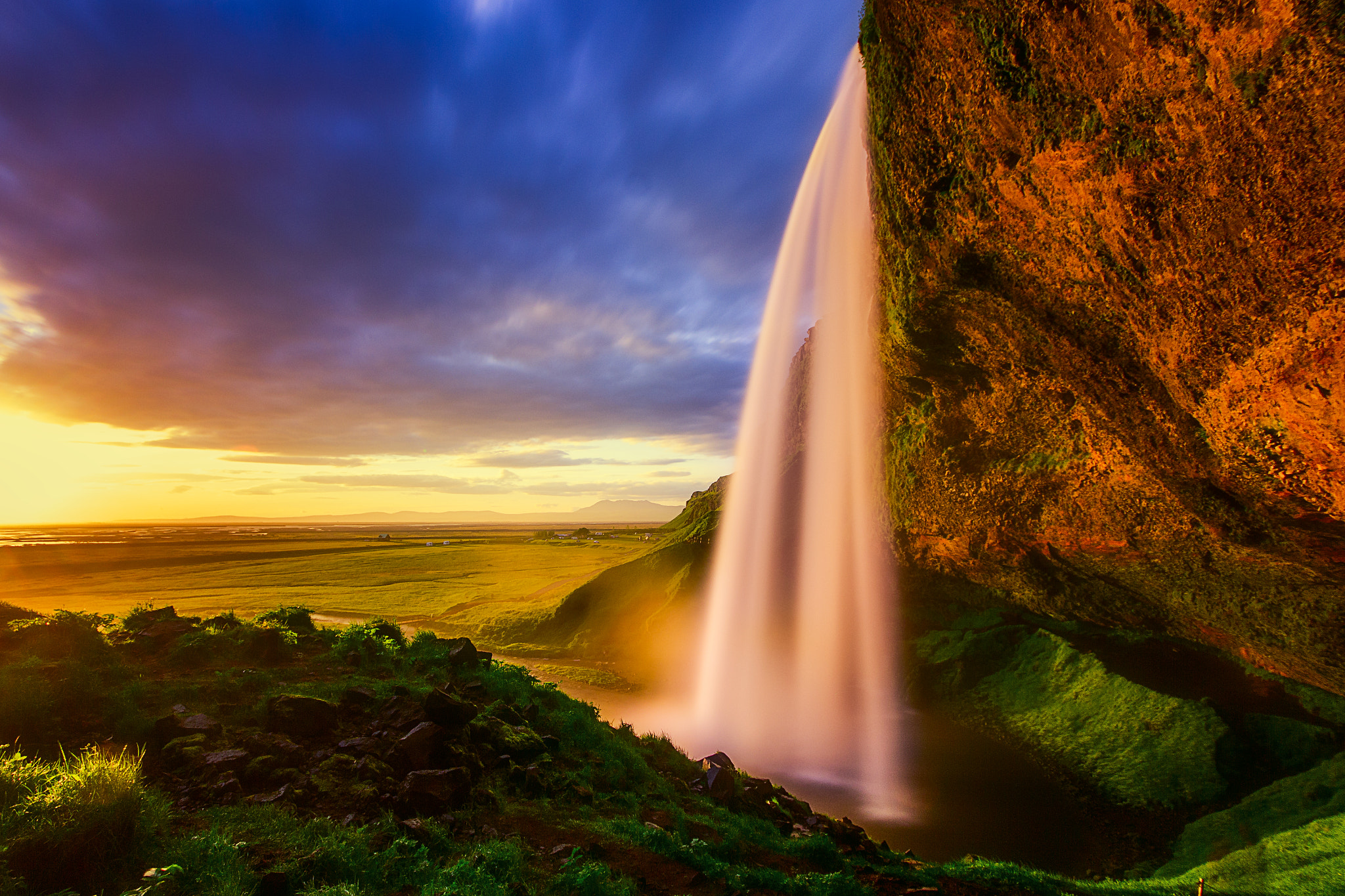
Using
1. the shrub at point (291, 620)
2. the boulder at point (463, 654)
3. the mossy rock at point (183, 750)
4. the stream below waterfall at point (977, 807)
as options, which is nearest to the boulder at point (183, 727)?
the mossy rock at point (183, 750)

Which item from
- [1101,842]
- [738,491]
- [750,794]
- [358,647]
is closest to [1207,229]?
[750,794]

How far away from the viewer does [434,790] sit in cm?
802

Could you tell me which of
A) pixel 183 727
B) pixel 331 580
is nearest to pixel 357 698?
pixel 183 727

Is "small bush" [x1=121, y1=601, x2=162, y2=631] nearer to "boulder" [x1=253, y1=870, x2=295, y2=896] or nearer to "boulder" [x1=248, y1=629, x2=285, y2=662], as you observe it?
"boulder" [x1=248, y1=629, x2=285, y2=662]

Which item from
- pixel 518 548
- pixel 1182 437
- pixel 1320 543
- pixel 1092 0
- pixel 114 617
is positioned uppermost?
pixel 1092 0

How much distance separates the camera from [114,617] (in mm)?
14039

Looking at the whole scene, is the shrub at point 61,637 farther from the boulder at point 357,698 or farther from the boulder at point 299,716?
the boulder at point 357,698

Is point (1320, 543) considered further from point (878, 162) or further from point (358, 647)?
point (358, 647)

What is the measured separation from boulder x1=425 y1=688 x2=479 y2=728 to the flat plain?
2223 cm

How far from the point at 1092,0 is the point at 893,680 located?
23493 mm

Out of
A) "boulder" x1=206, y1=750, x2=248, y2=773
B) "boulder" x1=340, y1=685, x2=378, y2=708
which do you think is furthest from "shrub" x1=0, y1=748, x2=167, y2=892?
"boulder" x1=340, y1=685, x2=378, y2=708

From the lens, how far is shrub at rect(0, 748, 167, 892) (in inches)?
198

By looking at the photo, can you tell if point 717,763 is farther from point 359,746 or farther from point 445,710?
point 359,746

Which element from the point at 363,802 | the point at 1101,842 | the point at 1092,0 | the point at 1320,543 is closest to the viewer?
the point at 1092,0
